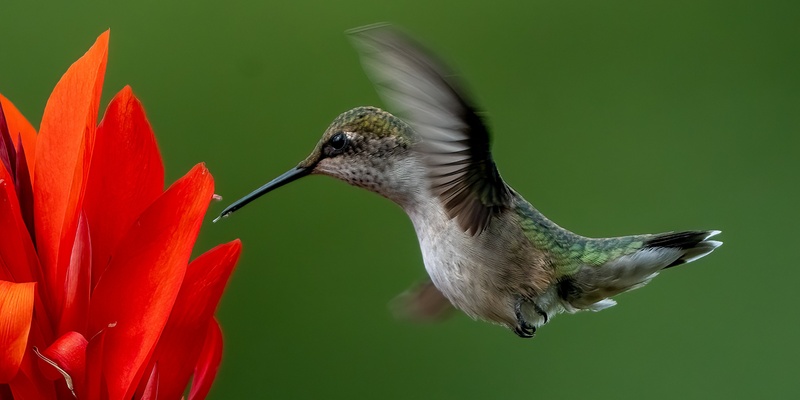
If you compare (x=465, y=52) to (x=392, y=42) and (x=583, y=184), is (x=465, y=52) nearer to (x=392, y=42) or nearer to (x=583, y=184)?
(x=583, y=184)

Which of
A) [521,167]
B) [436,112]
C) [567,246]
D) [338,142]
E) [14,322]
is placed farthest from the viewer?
[521,167]

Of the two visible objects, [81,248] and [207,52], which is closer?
[81,248]

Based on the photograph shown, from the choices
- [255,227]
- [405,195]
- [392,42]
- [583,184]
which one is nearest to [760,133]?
[583,184]

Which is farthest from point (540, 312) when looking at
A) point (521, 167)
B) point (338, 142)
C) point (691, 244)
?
point (521, 167)

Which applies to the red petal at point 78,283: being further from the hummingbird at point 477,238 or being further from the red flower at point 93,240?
the hummingbird at point 477,238

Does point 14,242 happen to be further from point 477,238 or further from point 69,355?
point 477,238

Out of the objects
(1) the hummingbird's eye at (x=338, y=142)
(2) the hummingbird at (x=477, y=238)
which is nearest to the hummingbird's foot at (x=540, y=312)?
(2) the hummingbird at (x=477, y=238)
